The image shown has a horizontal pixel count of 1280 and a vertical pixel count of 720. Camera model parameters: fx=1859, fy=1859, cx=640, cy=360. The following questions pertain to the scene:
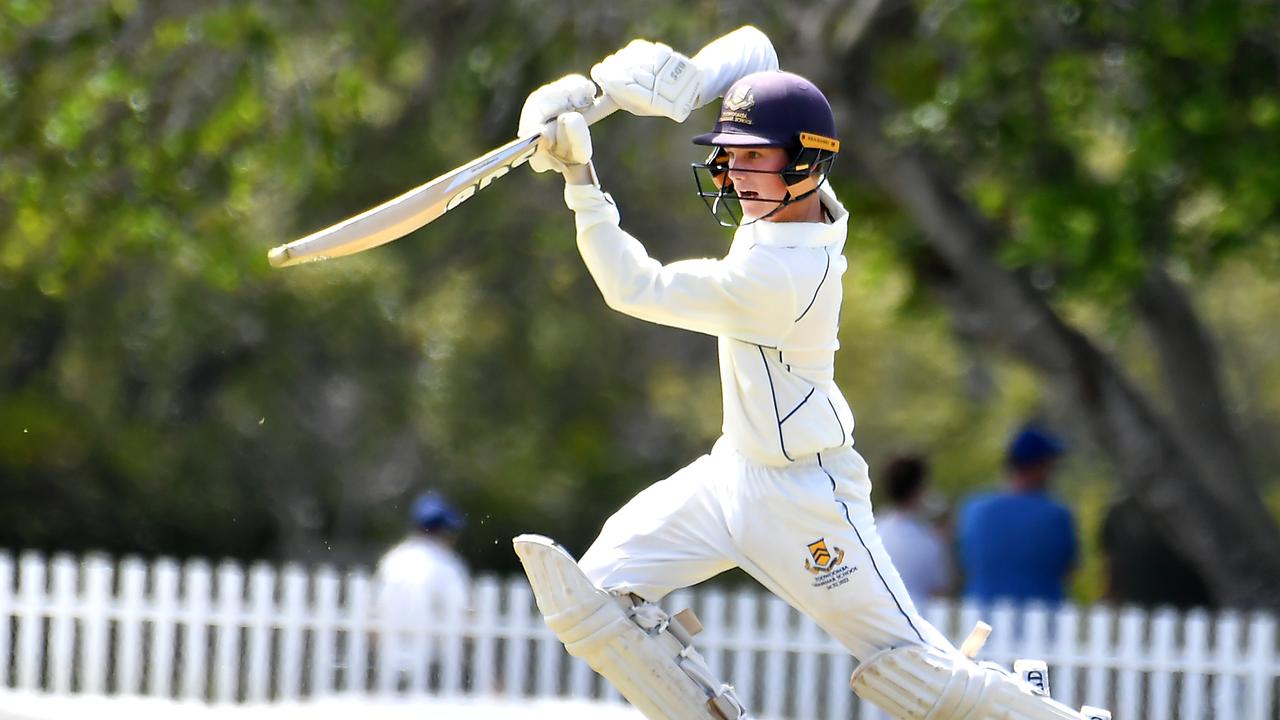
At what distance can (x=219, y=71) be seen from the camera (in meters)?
10.6

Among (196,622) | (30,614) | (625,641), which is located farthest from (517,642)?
(625,641)

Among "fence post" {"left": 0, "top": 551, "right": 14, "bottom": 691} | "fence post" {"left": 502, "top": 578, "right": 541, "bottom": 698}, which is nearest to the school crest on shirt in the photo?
"fence post" {"left": 502, "top": 578, "right": 541, "bottom": 698}

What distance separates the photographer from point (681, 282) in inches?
167

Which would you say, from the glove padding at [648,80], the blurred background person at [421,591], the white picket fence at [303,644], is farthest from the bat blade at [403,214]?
the white picket fence at [303,644]

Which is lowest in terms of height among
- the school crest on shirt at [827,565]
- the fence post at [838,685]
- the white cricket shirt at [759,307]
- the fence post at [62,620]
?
the fence post at [838,685]

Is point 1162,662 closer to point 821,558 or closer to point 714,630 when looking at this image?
point 714,630

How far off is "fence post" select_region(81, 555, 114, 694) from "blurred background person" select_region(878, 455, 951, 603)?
3.68 metres

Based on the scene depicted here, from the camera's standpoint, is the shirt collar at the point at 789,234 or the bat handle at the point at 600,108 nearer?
the shirt collar at the point at 789,234

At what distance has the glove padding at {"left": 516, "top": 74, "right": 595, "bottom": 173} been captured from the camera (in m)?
4.23

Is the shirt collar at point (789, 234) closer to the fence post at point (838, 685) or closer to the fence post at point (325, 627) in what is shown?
the fence post at point (838, 685)

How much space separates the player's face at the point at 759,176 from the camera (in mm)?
4422

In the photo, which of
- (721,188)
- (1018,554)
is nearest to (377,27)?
(1018,554)

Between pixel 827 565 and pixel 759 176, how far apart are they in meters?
0.94

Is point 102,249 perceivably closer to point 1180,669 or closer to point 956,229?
point 956,229
